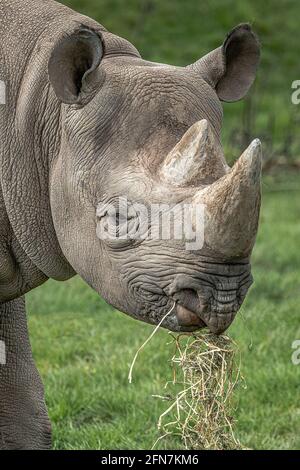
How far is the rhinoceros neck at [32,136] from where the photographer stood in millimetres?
4207

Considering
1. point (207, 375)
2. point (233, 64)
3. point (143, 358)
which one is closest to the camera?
point (207, 375)

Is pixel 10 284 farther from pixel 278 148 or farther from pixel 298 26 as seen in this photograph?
pixel 298 26

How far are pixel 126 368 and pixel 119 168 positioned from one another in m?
3.11

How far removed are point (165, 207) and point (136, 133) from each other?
375mm

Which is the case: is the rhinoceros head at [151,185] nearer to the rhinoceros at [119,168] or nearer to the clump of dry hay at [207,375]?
the rhinoceros at [119,168]

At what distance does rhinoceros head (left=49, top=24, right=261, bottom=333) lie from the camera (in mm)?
3408

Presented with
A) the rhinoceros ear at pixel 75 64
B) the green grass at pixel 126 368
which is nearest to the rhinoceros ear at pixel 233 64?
the rhinoceros ear at pixel 75 64

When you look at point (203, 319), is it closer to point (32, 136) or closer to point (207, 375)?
point (207, 375)

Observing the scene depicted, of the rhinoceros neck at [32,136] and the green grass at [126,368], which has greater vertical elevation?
the rhinoceros neck at [32,136]

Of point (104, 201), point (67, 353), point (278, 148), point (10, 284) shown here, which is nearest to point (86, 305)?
point (67, 353)

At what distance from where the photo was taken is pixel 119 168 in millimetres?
3748

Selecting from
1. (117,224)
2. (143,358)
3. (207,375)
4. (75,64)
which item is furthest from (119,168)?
(143,358)

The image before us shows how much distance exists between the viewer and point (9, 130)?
14.1ft

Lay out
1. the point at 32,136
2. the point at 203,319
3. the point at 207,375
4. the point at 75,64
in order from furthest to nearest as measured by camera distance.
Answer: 1. the point at 32,136
2. the point at 207,375
3. the point at 75,64
4. the point at 203,319
